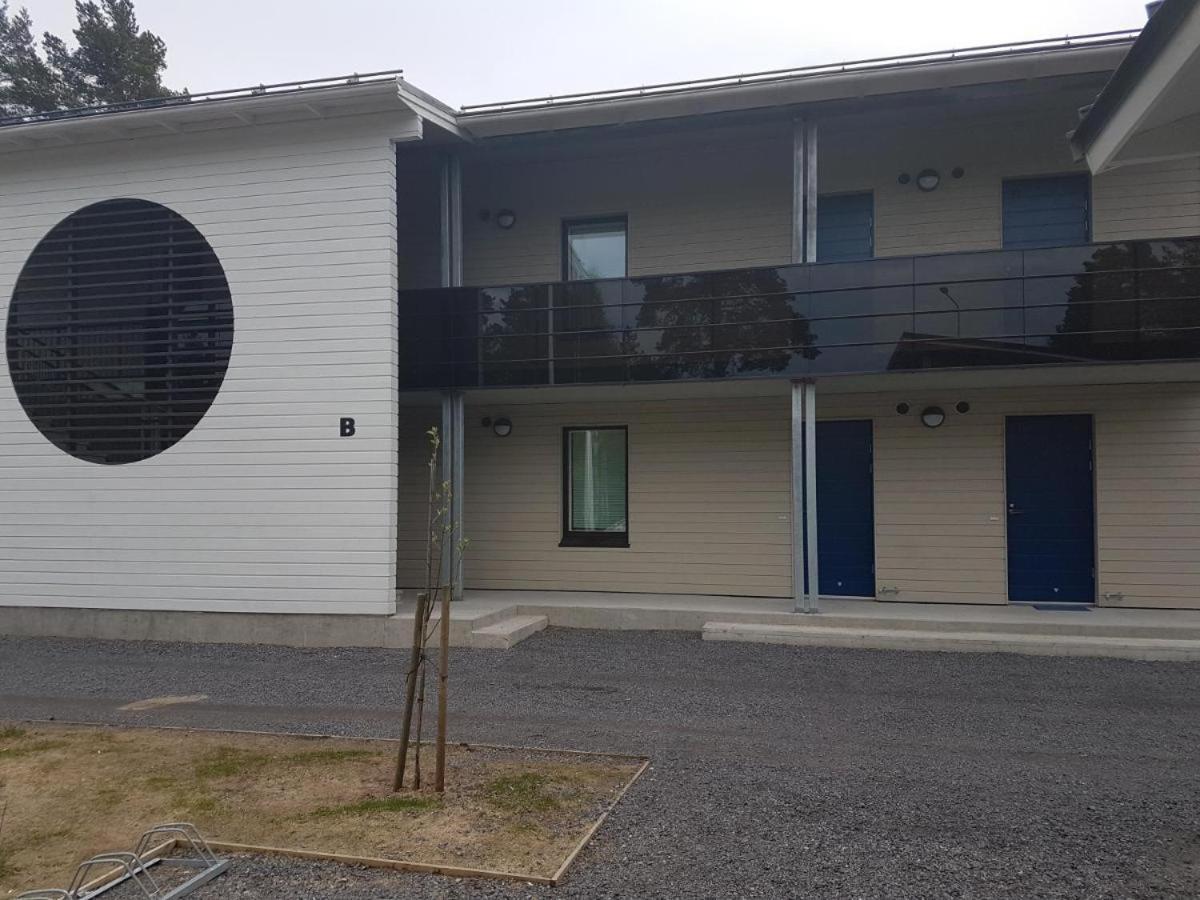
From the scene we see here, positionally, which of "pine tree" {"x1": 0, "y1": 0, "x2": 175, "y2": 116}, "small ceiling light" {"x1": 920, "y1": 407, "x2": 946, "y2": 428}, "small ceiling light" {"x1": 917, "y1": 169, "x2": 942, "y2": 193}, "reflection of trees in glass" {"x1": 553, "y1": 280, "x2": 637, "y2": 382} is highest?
"pine tree" {"x1": 0, "y1": 0, "x2": 175, "y2": 116}

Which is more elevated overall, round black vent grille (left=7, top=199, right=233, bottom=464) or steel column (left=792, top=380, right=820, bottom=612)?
round black vent grille (left=7, top=199, right=233, bottom=464)

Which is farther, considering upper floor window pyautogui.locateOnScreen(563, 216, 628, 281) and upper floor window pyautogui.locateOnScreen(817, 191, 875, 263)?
upper floor window pyautogui.locateOnScreen(563, 216, 628, 281)

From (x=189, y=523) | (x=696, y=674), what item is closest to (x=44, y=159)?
(x=189, y=523)

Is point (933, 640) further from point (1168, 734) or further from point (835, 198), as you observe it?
point (835, 198)

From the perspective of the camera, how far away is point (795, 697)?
748 cm

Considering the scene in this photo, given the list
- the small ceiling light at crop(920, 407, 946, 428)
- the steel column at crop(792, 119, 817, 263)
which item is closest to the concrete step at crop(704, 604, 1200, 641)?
the small ceiling light at crop(920, 407, 946, 428)

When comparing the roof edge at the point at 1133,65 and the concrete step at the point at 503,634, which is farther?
the concrete step at the point at 503,634

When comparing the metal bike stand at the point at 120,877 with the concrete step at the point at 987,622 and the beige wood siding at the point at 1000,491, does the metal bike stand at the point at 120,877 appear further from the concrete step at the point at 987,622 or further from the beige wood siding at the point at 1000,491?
the beige wood siding at the point at 1000,491

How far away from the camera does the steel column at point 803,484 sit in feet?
33.0

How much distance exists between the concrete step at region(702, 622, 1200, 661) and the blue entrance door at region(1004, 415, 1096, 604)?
1.62 meters

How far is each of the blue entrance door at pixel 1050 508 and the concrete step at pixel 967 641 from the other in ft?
5.33

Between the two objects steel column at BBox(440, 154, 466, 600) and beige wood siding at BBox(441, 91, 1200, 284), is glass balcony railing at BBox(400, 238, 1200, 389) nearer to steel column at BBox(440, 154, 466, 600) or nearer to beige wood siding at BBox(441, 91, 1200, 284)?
steel column at BBox(440, 154, 466, 600)

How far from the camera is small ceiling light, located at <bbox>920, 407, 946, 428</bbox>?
11086 mm

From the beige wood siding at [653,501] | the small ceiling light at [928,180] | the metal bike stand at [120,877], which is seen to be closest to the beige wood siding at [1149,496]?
the small ceiling light at [928,180]
